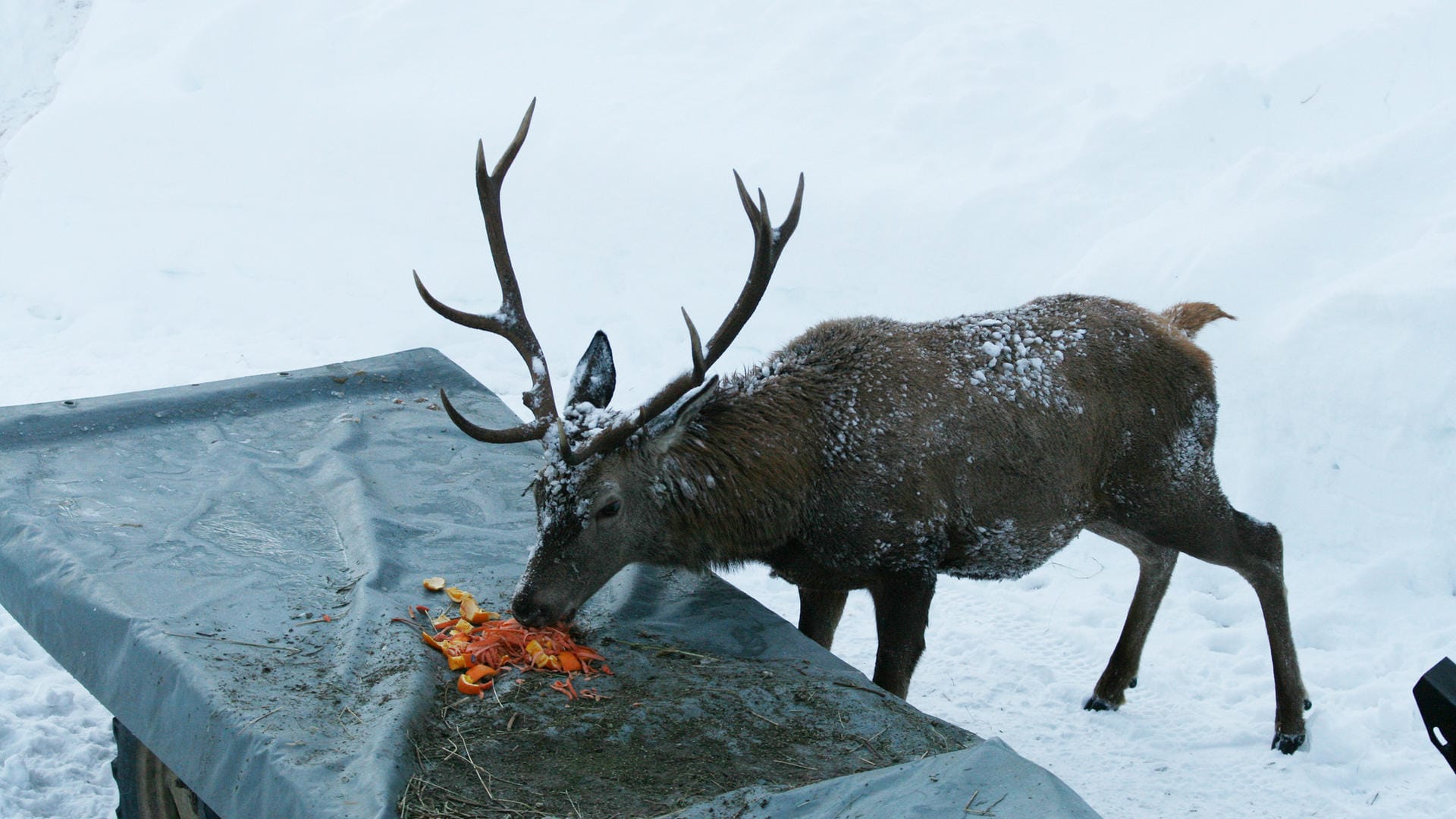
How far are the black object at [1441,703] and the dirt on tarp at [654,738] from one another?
4.52 ft

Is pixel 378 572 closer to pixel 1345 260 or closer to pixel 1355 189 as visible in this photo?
pixel 1345 260

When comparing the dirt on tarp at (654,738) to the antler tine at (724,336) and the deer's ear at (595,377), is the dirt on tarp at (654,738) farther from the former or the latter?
the deer's ear at (595,377)

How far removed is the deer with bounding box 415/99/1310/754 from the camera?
4.11 metres

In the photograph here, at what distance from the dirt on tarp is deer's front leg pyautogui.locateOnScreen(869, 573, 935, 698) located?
571 mm

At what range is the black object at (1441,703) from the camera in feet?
7.27

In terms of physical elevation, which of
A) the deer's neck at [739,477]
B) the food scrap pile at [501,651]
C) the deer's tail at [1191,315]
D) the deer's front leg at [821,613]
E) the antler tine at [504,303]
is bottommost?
the food scrap pile at [501,651]

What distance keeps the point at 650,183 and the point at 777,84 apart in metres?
1.95

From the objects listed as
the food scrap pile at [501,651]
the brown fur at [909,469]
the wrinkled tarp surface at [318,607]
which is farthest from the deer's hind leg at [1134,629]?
the food scrap pile at [501,651]

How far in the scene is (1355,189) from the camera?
768 cm

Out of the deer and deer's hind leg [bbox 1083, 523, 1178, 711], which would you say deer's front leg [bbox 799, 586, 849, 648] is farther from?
deer's hind leg [bbox 1083, 523, 1178, 711]

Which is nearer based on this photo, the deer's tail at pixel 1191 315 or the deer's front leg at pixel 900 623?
the deer's front leg at pixel 900 623

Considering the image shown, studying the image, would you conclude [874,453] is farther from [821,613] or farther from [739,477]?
[821,613]

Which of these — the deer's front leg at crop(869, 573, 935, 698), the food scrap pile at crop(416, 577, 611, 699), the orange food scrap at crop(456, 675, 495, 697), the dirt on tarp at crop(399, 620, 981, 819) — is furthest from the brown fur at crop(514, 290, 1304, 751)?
the dirt on tarp at crop(399, 620, 981, 819)

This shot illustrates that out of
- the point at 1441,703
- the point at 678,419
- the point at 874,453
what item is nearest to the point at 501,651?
the point at 678,419
